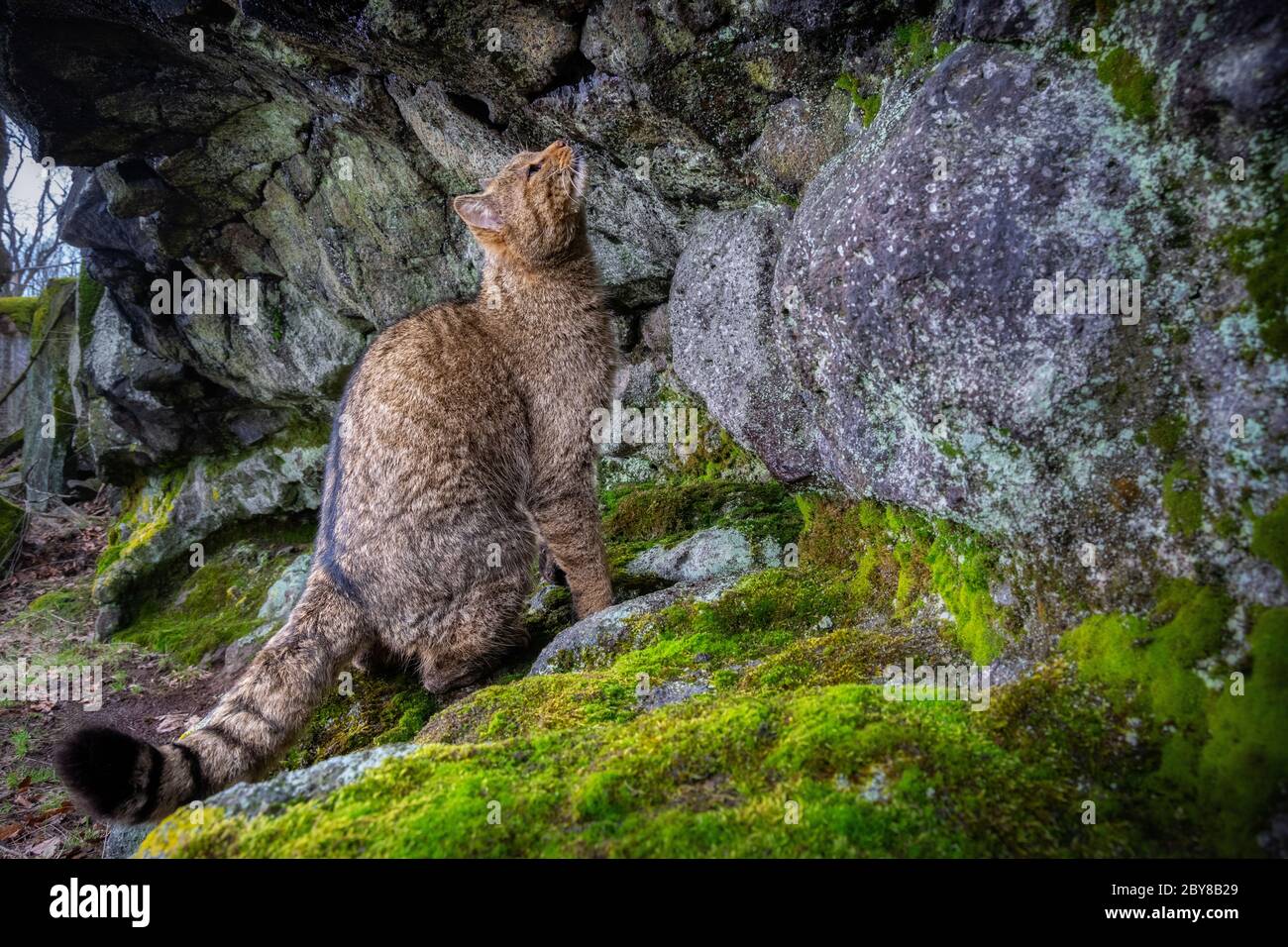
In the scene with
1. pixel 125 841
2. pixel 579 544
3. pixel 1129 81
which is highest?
pixel 1129 81

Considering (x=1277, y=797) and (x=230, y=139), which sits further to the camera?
(x=230, y=139)

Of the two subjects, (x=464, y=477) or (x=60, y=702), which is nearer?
(x=464, y=477)

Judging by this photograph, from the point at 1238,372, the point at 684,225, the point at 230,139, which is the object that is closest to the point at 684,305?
the point at 684,225

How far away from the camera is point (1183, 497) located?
8.87 feet

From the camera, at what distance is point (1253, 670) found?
7.92 feet

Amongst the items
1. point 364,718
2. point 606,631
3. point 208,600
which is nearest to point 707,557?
point 606,631

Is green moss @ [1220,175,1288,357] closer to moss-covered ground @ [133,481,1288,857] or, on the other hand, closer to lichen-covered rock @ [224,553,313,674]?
moss-covered ground @ [133,481,1288,857]

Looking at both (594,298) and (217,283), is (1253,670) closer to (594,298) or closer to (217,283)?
(594,298)

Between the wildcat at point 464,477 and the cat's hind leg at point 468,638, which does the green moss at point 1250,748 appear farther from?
the cat's hind leg at point 468,638

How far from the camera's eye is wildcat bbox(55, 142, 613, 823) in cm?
517

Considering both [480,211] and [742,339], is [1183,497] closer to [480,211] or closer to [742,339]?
[742,339]

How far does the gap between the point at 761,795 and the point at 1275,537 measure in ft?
5.91

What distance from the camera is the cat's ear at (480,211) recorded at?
633 cm
